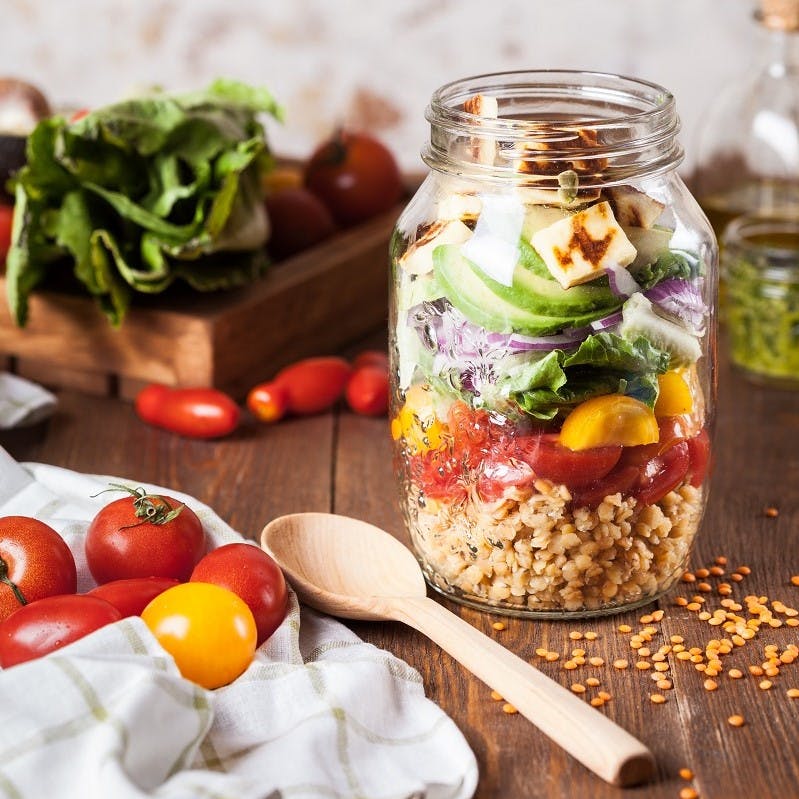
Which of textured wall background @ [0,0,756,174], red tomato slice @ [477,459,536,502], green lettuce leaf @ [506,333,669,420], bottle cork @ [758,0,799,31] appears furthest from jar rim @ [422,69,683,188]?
textured wall background @ [0,0,756,174]

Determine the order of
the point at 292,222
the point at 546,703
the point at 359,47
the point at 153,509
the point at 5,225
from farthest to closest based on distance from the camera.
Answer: the point at 359,47, the point at 292,222, the point at 5,225, the point at 153,509, the point at 546,703

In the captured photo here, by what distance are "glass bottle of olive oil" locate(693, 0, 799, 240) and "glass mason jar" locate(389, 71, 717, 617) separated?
2.66 feet

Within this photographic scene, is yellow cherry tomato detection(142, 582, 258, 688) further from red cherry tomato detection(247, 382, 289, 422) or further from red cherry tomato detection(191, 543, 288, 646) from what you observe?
red cherry tomato detection(247, 382, 289, 422)

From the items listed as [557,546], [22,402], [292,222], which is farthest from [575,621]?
[292,222]

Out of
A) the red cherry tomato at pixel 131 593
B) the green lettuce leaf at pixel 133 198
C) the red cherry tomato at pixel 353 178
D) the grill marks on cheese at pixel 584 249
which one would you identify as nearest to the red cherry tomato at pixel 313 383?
the green lettuce leaf at pixel 133 198

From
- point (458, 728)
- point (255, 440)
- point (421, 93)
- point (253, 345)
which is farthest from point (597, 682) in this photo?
point (421, 93)

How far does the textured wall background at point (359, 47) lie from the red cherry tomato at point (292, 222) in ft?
1.72

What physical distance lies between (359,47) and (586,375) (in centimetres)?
148

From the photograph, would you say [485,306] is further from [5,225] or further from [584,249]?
[5,225]

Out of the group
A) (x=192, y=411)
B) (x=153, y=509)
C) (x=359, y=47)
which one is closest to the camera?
(x=153, y=509)

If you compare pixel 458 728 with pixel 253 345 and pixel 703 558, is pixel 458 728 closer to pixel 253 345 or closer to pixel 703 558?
pixel 703 558

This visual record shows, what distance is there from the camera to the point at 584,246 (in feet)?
3.43

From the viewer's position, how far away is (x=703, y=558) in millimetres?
1334

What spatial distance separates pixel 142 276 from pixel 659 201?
76 cm
